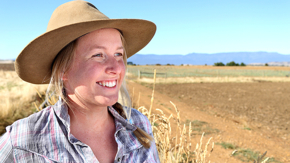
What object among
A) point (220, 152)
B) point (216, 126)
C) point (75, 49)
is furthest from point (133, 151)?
point (216, 126)

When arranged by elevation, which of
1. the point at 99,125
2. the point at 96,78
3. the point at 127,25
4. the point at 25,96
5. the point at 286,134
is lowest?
the point at 286,134

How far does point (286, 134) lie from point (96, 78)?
7.66 meters

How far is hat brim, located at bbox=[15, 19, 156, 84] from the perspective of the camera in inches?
44.9

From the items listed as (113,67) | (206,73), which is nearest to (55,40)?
(113,67)

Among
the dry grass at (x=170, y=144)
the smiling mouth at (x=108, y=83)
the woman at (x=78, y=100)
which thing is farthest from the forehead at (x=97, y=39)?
the dry grass at (x=170, y=144)

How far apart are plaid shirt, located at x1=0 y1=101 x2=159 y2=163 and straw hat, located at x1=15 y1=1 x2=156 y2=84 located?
11.9 inches

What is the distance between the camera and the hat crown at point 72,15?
115cm

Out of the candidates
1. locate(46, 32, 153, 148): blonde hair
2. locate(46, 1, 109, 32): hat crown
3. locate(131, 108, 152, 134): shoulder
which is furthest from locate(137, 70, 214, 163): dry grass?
locate(46, 1, 109, 32): hat crown

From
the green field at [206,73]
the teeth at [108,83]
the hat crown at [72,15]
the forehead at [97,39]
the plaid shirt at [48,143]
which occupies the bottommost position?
the green field at [206,73]

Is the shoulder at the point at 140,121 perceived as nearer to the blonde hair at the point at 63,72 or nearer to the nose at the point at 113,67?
the blonde hair at the point at 63,72

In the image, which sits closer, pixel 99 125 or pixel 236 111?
pixel 99 125

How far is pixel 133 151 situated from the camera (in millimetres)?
1309

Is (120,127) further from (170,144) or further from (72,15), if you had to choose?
(170,144)

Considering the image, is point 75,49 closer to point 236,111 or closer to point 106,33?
point 106,33
